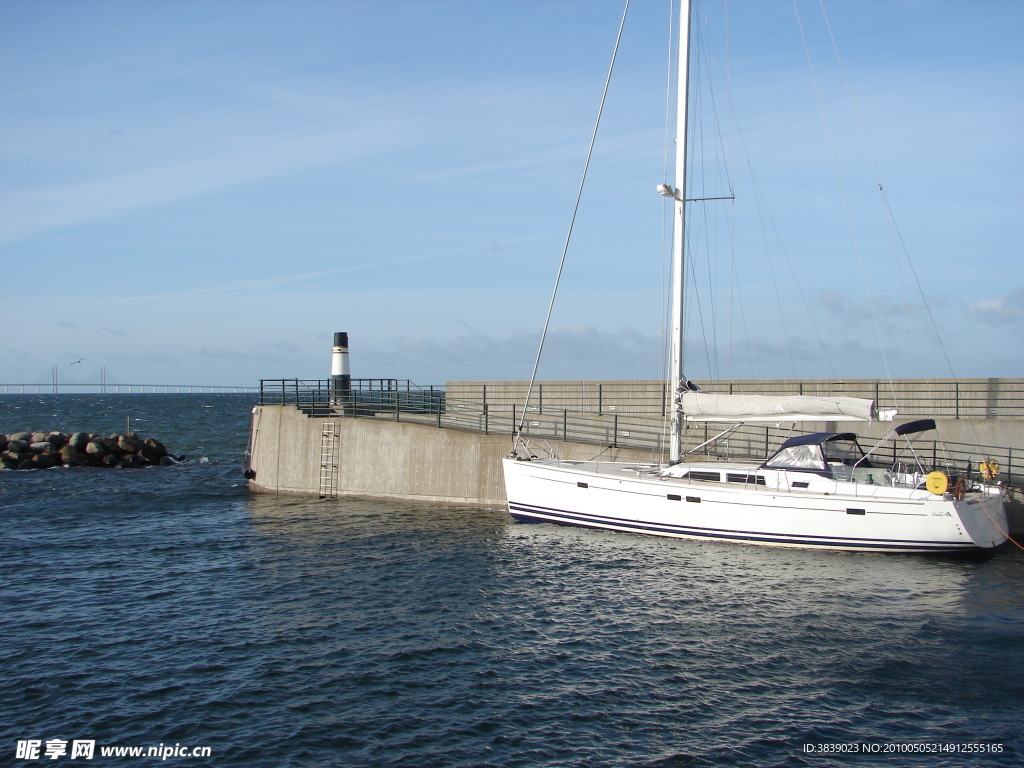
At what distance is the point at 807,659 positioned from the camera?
1168 centimetres

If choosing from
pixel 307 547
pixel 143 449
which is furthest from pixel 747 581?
pixel 143 449

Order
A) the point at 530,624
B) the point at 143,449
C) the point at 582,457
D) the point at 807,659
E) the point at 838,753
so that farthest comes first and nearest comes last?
the point at 143,449
the point at 582,457
the point at 530,624
the point at 807,659
the point at 838,753

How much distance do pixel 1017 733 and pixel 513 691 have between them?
613cm

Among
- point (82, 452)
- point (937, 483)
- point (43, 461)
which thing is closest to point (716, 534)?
point (937, 483)

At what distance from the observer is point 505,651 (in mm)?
12344

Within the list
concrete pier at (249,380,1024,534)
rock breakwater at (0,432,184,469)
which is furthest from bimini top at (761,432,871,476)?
rock breakwater at (0,432,184,469)

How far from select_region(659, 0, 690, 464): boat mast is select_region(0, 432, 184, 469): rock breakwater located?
90.8ft

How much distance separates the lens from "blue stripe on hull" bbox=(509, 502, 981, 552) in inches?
680

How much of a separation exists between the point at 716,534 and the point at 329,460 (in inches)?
522

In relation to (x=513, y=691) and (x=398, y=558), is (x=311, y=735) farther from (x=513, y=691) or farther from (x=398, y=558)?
(x=398, y=558)

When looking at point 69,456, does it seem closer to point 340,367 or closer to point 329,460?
point 340,367

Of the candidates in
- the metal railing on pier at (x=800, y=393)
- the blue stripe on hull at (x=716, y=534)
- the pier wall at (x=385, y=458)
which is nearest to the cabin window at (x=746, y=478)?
the blue stripe on hull at (x=716, y=534)

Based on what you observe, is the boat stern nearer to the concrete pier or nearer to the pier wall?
the concrete pier

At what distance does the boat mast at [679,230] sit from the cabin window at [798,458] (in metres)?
2.61
